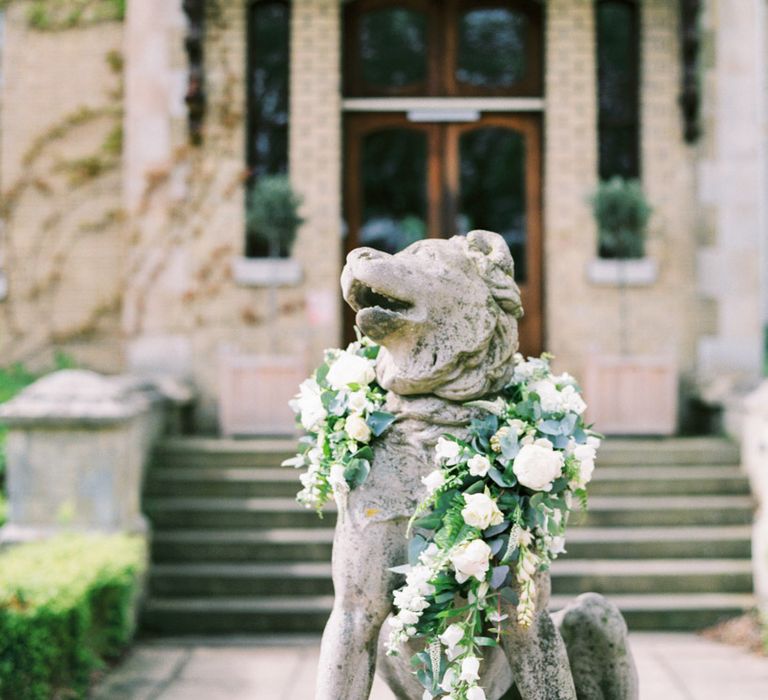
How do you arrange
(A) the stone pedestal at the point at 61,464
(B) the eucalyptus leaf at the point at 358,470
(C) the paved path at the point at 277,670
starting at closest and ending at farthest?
(B) the eucalyptus leaf at the point at 358,470 → (C) the paved path at the point at 277,670 → (A) the stone pedestal at the point at 61,464

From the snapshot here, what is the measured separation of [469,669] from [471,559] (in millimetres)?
245

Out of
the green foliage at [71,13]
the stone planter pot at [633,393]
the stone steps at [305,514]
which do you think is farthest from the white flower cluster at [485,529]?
the green foliage at [71,13]

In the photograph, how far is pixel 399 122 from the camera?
8672mm

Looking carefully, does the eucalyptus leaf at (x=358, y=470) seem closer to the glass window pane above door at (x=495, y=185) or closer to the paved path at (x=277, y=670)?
the paved path at (x=277, y=670)

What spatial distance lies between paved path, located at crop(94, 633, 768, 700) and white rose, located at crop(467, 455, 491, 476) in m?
2.82

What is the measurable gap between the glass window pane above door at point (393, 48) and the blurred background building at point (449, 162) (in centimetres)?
2

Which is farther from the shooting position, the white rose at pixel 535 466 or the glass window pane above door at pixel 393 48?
the glass window pane above door at pixel 393 48

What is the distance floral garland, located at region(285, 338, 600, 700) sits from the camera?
6.95 ft

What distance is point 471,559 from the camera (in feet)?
6.89

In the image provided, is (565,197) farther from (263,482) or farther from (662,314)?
(263,482)

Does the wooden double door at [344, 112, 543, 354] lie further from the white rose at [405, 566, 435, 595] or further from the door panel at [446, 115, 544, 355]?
the white rose at [405, 566, 435, 595]

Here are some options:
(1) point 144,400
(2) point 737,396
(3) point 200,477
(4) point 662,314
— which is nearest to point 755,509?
(2) point 737,396

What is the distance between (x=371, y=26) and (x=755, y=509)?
5.46 m

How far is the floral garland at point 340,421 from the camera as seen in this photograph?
2232mm
